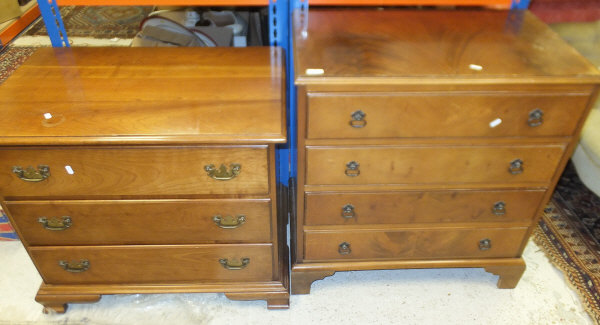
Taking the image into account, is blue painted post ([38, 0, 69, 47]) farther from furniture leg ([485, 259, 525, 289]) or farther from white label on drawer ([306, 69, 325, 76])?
furniture leg ([485, 259, 525, 289])

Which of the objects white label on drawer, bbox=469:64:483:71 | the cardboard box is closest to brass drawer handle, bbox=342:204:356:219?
white label on drawer, bbox=469:64:483:71

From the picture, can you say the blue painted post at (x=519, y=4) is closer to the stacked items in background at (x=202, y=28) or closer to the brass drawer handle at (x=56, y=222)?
the stacked items in background at (x=202, y=28)

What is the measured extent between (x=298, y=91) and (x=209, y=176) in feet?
1.28

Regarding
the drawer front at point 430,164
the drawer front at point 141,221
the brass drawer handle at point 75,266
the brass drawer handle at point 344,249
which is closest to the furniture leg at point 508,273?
the drawer front at point 430,164

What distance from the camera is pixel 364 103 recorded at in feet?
4.43

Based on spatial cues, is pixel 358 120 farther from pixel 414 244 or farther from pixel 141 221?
pixel 141 221

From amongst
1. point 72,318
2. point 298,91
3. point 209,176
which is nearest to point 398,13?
point 298,91

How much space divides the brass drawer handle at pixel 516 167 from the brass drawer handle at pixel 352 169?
0.50 meters

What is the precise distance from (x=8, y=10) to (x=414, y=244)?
12.1ft

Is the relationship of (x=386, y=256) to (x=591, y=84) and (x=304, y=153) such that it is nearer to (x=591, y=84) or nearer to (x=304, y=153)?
(x=304, y=153)

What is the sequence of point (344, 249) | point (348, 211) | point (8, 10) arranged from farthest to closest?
point (8, 10) → point (344, 249) → point (348, 211)

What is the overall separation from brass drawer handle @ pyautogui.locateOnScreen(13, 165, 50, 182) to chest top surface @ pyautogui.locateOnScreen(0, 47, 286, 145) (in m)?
0.13

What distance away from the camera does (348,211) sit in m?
1.63

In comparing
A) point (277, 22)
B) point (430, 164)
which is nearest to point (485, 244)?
point (430, 164)
